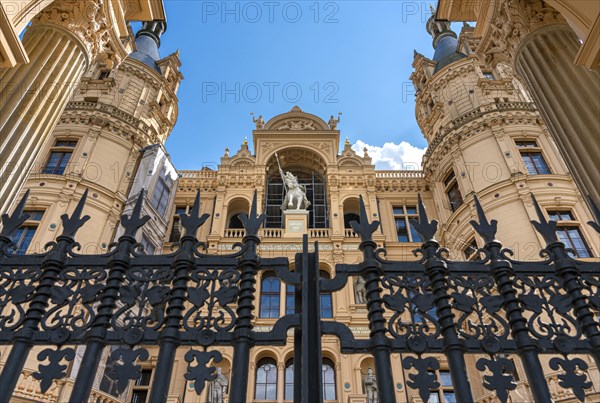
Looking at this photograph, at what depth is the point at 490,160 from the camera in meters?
21.1

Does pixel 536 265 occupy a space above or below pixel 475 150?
below

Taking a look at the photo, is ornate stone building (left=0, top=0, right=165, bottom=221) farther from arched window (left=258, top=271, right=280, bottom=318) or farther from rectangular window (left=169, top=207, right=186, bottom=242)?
rectangular window (left=169, top=207, right=186, bottom=242)

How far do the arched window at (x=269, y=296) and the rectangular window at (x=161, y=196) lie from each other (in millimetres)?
6103

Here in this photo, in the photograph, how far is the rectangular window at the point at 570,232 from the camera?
57.4ft

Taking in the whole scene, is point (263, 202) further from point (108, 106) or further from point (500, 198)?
point (500, 198)

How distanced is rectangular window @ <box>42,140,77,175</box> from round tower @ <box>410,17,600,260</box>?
701 inches

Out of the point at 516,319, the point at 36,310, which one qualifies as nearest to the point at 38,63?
the point at 36,310

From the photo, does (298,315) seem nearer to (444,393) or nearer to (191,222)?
(191,222)

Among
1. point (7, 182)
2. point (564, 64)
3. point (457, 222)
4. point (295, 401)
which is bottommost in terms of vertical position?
point (295, 401)

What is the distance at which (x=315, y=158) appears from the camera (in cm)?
2725

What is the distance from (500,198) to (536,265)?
53.1 feet

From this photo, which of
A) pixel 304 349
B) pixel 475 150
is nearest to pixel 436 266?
pixel 304 349

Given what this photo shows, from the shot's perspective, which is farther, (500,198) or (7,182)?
(500,198)

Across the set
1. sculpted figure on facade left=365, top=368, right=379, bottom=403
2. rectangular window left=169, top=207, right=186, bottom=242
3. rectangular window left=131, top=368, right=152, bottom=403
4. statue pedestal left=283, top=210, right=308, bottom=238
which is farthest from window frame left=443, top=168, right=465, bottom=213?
rectangular window left=131, top=368, right=152, bottom=403
